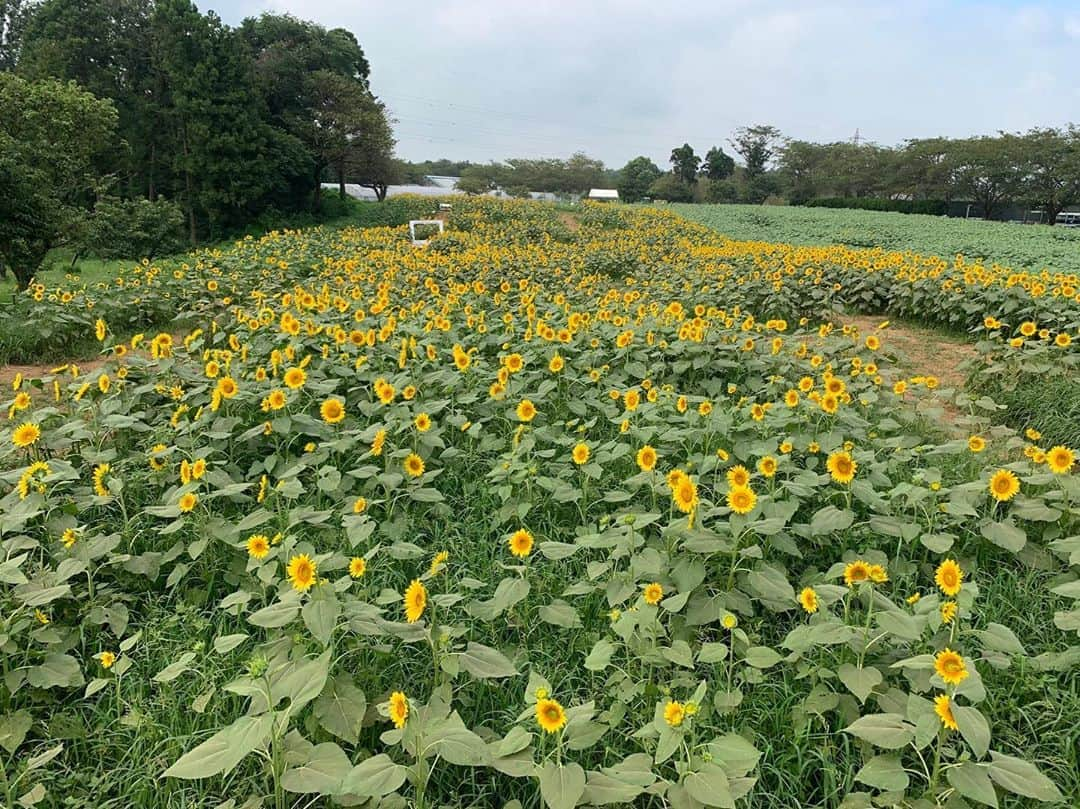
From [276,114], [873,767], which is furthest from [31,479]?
[276,114]

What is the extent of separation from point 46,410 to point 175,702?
1723 millimetres

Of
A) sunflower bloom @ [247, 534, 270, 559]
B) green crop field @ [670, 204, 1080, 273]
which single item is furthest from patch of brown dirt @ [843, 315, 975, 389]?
green crop field @ [670, 204, 1080, 273]

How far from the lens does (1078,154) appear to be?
106 feet

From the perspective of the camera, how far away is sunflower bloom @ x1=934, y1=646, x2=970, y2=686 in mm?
1202

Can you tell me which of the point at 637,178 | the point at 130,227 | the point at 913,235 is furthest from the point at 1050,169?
the point at 130,227

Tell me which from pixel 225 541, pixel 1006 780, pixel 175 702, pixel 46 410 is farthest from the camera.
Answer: pixel 46 410

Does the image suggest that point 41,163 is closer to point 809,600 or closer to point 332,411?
point 332,411

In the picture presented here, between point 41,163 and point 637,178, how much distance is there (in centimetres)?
6140

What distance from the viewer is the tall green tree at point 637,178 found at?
201 ft

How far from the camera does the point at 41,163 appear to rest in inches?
370

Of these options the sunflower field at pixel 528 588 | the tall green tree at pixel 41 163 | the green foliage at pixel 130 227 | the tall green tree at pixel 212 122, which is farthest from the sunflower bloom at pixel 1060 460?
the tall green tree at pixel 212 122

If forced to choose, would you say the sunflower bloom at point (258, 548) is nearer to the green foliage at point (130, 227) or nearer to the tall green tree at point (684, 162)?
A: the green foliage at point (130, 227)

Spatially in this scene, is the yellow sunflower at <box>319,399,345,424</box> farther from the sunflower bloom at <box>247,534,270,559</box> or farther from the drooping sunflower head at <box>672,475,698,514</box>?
the drooping sunflower head at <box>672,475,698,514</box>

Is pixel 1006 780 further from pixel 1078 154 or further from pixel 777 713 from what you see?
pixel 1078 154
